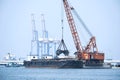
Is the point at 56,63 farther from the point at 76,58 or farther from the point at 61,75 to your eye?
the point at 61,75

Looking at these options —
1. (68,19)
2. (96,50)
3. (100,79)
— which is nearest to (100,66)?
(96,50)

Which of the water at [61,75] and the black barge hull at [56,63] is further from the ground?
the black barge hull at [56,63]

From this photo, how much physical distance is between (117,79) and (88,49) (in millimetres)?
66118

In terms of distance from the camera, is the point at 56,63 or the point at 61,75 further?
the point at 56,63

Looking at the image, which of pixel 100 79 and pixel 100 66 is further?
pixel 100 66

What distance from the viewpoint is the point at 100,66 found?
16462cm

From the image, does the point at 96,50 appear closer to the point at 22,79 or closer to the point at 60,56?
the point at 60,56

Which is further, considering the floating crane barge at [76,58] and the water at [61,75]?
the floating crane barge at [76,58]

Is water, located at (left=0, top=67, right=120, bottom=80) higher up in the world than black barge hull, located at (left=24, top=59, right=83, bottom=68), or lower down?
lower down

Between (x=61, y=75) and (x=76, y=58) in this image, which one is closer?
(x=61, y=75)

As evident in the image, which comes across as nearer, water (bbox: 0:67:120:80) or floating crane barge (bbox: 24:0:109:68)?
water (bbox: 0:67:120:80)

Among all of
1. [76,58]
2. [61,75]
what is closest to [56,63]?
[76,58]

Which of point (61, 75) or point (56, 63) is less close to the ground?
point (56, 63)

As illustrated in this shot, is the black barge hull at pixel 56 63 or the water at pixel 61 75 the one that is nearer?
the water at pixel 61 75
